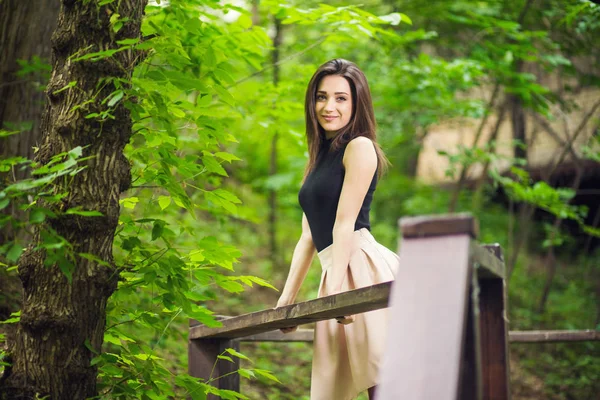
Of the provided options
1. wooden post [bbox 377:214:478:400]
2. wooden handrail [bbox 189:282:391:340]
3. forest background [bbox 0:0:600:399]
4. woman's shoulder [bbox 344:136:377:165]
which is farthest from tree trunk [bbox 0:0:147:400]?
wooden post [bbox 377:214:478:400]

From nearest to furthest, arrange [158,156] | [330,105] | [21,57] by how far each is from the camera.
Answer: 1. [158,156]
2. [330,105]
3. [21,57]

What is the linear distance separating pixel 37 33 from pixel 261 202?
8.02 meters

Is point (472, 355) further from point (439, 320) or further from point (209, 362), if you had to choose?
point (209, 362)

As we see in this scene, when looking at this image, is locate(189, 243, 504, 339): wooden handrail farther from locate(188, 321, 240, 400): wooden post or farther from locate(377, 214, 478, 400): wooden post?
locate(188, 321, 240, 400): wooden post

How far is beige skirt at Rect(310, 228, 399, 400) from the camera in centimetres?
258

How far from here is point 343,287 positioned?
2.72 metres

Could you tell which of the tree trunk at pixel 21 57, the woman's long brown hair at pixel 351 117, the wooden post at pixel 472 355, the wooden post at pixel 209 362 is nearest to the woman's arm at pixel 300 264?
the woman's long brown hair at pixel 351 117

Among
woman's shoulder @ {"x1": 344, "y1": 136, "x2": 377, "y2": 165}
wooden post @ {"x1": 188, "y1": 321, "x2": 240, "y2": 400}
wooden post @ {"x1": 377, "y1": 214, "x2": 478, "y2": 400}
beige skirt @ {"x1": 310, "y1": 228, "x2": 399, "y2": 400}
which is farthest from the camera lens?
wooden post @ {"x1": 188, "y1": 321, "x2": 240, "y2": 400}

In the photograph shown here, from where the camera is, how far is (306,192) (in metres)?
2.85

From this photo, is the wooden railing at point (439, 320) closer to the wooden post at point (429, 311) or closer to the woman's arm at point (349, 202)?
the wooden post at point (429, 311)

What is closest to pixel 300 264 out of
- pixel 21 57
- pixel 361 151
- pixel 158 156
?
pixel 361 151

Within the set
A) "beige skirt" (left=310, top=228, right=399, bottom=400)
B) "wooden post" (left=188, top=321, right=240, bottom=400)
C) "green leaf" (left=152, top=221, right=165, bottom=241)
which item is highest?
"green leaf" (left=152, top=221, right=165, bottom=241)

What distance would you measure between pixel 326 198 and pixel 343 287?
1.33 ft

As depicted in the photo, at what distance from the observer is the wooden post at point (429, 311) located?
134cm
